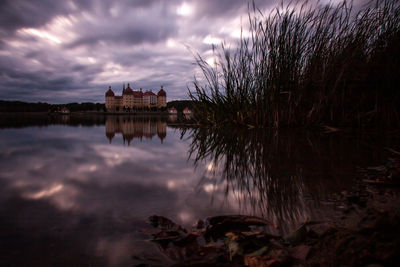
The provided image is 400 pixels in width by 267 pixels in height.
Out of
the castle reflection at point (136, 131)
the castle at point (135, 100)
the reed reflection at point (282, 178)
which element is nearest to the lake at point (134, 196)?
the reed reflection at point (282, 178)

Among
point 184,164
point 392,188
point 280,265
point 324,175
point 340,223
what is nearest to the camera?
point 280,265

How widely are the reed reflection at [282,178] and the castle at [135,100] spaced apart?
71.0 meters

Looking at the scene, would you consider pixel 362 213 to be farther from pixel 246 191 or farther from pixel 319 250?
pixel 246 191

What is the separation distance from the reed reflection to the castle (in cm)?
7095

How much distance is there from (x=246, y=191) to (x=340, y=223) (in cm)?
32

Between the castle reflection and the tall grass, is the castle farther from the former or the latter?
the tall grass

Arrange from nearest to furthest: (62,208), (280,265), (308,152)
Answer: (280,265) → (62,208) → (308,152)

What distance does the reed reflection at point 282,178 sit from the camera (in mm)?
659

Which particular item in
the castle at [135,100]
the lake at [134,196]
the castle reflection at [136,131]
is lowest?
the lake at [134,196]

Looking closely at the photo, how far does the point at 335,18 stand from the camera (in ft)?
9.50

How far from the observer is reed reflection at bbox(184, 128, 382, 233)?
0.66 meters

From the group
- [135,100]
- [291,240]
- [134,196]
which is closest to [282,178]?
[291,240]

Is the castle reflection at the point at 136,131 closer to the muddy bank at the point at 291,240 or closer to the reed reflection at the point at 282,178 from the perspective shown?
the reed reflection at the point at 282,178

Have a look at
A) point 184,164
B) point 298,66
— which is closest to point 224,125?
point 298,66
